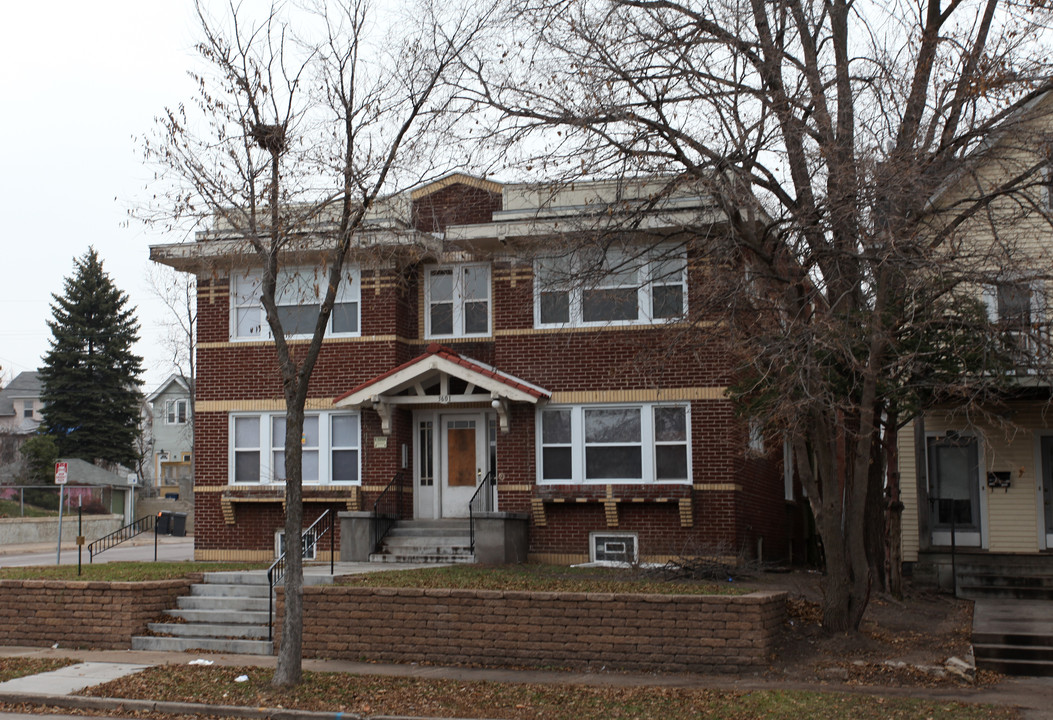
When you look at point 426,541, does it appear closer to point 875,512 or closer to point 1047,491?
point 875,512

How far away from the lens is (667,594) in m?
12.6

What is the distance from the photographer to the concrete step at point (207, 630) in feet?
48.5

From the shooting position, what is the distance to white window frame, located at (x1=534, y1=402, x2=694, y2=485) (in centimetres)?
2008

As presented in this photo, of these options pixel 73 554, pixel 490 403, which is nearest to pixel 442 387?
pixel 490 403

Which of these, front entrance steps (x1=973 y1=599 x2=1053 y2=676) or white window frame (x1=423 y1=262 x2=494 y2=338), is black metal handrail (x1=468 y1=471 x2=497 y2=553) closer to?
white window frame (x1=423 y1=262 x2=494 y2=338)

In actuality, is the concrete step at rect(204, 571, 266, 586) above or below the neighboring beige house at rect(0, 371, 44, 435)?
below

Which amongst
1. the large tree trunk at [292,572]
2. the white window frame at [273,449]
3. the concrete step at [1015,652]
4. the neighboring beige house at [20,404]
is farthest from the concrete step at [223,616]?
the neighboring beige house at [20,404]

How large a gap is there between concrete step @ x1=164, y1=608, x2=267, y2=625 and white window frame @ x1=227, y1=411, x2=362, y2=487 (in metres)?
6.22

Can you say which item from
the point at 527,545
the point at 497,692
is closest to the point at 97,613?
the point at 497,692

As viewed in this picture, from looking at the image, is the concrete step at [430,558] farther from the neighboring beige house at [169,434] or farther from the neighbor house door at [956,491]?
the neighboring beige house at [169,434]

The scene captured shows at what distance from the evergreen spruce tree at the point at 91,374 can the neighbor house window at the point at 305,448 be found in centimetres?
3899

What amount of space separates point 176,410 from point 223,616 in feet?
209

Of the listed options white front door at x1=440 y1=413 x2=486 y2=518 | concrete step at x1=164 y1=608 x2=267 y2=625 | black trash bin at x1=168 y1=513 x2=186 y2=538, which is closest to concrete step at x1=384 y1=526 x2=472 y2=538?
white front door at x1=440 y1=413 x2=486 y2=518

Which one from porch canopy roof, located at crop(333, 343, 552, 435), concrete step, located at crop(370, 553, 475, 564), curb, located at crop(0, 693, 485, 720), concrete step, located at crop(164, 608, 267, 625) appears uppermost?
porch canopy roof, located at crop(333, 343, 552, 435)
